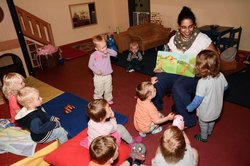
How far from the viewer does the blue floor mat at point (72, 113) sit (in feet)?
10.9

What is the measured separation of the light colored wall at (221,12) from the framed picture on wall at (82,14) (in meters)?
2.71

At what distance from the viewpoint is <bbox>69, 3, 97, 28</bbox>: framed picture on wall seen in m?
7.56

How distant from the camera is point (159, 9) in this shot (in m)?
7.11

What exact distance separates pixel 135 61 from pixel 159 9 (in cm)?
278

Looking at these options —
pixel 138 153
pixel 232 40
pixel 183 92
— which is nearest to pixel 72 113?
pixel 138 153

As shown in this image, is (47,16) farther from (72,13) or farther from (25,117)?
(25,117)

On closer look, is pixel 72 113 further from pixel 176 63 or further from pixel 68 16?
pixel 68 16

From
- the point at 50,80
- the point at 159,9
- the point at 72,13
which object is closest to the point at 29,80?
the point at 50,80

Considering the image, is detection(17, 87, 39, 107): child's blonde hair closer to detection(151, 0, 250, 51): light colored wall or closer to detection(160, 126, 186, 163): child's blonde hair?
detection(160, 126, 186, 163): child's blonde hair

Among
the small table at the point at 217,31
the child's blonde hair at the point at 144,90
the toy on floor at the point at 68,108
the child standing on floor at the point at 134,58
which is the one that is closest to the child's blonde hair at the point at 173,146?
the child's blonde hair at the point at 144,90

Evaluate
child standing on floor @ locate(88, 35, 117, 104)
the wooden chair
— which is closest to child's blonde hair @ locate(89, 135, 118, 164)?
child standing on floor @ locate(88, 35, 117, 104)

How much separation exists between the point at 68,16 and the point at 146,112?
19.1 feet

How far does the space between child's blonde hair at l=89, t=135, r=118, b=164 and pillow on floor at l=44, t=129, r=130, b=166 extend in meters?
0.57

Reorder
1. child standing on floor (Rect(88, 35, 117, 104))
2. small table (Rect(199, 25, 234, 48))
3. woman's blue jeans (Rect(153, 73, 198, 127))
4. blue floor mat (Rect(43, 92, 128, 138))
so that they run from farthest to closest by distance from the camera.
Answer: small table (Rect(199, 25, 234, 48)) → child standing on floor (Rect(88, 35, 117, 104)) → blue floor mat (Rect(43, 92, 128, 138)) → woman's blue jeans (Rect(153, 73, 198, 127))
